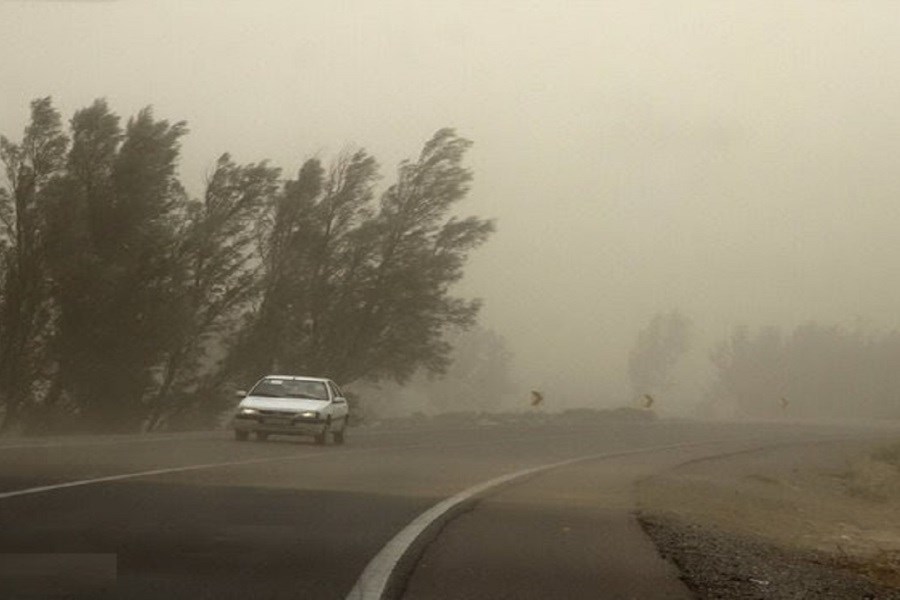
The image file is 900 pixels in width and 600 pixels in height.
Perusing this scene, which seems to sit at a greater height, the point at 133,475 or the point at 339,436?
the point at 339,436

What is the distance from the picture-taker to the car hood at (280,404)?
3275 centimetres

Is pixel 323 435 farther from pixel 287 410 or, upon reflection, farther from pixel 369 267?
pixel 369 267

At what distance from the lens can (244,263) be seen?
1841 inches

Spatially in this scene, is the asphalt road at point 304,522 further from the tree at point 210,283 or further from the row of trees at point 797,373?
the row of trees at point 797,373

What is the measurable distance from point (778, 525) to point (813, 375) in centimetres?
12677

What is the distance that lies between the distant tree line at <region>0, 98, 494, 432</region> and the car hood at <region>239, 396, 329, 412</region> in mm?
7492

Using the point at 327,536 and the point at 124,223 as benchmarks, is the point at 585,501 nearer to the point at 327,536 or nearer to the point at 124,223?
the point at 327,536

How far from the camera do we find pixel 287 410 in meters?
32.7

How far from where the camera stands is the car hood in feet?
107

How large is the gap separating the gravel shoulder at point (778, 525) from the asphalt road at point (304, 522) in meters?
0.57

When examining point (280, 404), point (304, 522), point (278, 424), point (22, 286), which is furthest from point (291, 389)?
point (304, 522)

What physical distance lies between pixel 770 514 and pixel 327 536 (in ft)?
35.2

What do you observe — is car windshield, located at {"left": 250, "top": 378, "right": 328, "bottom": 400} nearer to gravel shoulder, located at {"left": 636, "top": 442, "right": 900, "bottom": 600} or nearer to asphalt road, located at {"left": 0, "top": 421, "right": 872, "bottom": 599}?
asphalt road, located at {"left": 0, "top": 421, "right": 872, "bottom": 599}

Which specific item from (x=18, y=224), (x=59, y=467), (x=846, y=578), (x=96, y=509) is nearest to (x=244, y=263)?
(x=18, y=224)
